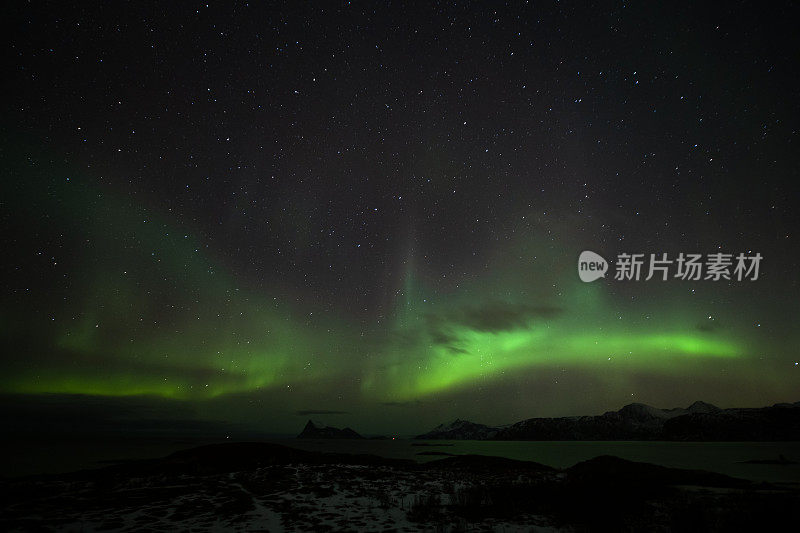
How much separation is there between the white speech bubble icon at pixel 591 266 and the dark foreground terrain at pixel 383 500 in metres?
12.7

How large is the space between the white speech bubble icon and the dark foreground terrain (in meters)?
12.7

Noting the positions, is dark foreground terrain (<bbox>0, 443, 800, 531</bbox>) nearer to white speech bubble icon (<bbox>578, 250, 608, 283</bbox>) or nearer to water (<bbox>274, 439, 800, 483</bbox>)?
white speech bubble icon (<bbox>578, 250, 608, 283</bbox>)

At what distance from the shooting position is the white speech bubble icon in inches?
1237

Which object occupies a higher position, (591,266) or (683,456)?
(591,266)

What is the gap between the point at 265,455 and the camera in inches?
1513

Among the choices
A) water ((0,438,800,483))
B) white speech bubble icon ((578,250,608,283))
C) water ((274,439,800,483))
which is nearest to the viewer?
white speech bubble icon ((578,250,608,283))

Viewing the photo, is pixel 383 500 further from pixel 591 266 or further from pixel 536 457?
pixel 536 457

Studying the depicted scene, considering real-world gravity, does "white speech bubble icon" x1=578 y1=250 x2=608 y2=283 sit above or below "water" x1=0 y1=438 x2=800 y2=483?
above

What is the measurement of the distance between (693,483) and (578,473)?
6.40 meters

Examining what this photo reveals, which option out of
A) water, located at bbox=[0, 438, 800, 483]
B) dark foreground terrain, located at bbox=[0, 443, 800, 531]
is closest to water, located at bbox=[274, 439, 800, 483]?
water, located at bbox=[0, 438, 800, 483]

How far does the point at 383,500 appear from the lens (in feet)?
66.6

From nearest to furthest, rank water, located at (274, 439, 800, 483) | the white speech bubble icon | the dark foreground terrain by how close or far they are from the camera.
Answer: the dark foreground terrain, the white speech bubble icon, water, located at (274, 439, 800, 483)

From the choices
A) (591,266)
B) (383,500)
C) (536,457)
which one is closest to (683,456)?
(536,457)

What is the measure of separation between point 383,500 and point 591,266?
68.8 feet
